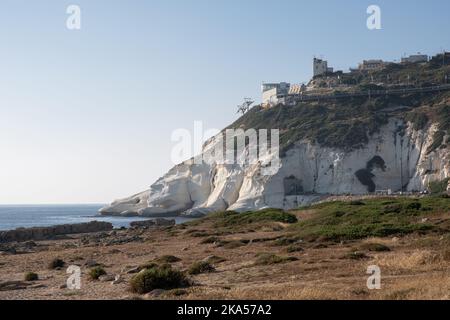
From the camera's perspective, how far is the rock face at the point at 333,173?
86.9 metres

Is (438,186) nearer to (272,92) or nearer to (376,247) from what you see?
(376,247)

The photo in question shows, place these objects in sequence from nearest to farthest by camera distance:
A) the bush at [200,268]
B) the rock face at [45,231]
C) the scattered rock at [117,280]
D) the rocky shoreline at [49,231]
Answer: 1. the scattered rock at [117,280]
2. the bush at [200,268]
3. the rocky shoreline at [49,231]
4. the rock face at [45,231]

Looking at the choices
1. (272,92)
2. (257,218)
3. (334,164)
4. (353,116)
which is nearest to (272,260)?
(257,218)

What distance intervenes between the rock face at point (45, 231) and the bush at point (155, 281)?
152 ft

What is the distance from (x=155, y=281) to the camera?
15.9 m

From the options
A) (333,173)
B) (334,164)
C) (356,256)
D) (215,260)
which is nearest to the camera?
(356,256)

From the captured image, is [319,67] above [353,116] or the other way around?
above

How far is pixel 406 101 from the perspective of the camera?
344ft

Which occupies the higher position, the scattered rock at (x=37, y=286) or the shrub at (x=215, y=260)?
the shrub at (x=215, y=260)

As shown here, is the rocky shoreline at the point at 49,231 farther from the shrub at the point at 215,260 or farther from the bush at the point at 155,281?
the bush at the point at 155,281

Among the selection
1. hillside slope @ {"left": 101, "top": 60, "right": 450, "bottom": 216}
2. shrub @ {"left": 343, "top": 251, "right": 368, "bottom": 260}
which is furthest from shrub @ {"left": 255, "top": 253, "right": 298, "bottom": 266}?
hillside slope @ {"left": 101, "top": 60, "right": 450, "bottom": 216}

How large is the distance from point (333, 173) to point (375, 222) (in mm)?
57032

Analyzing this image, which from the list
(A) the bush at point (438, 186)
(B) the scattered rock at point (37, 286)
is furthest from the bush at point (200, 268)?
(A) the bush at point (438, 186)

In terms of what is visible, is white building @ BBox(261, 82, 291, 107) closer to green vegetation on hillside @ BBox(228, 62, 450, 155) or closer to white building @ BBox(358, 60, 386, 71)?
green vegetation on hillside @ BBox(228, 62, 450, 155)
